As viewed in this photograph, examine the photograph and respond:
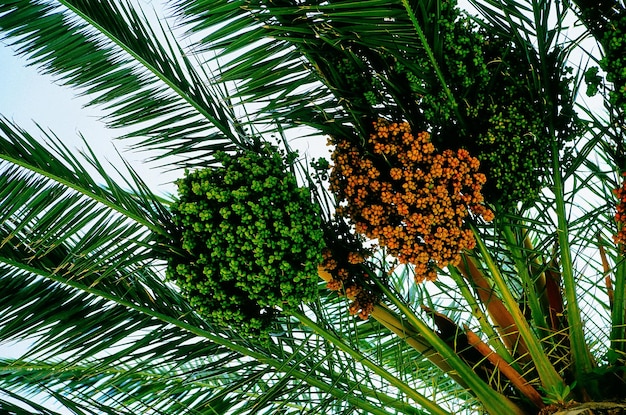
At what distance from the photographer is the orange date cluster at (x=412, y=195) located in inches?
121

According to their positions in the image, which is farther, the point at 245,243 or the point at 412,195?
the point at 412,195

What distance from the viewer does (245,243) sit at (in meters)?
2.88

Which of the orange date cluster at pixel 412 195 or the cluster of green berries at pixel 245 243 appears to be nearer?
the cluster of green berries at pixel 245 243

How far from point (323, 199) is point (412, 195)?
21.0 inches

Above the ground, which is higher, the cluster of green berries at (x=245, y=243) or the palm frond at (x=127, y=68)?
the palm frond at (x=127, y=68)

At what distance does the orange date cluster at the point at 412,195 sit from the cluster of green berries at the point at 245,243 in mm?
244

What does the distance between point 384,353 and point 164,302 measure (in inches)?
77.4

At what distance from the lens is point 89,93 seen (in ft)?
12.7

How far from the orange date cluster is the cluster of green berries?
0.80 feet

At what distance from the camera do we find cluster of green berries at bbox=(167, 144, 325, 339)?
291 centimetres

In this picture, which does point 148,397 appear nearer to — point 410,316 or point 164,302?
point 164,302

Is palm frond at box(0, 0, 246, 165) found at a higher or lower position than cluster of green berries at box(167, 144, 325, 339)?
higher

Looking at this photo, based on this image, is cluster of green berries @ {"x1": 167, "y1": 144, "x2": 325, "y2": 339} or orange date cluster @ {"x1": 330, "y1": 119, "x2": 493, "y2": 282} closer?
cluster of green berries @ {"x1": 167, "y1": 144, "x2": 325, "y2": 339}

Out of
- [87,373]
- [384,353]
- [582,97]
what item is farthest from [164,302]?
[582,97]
